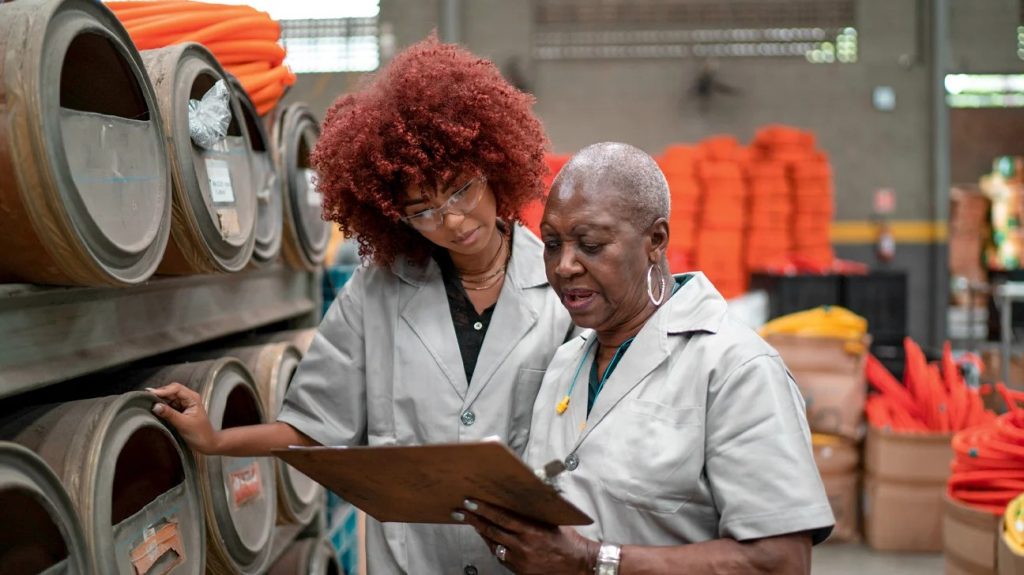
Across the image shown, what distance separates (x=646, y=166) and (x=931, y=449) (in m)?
4.32

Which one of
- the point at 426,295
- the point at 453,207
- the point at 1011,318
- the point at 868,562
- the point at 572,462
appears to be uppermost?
the point at 453,207

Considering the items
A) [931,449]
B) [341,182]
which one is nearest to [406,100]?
[341,182]

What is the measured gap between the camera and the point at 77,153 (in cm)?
165

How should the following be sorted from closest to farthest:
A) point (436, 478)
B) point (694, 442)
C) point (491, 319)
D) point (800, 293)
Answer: point (436, 478) < point (694, 442) < point (491, 319) < point (800, 293)

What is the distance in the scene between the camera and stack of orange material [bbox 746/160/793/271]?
916cm

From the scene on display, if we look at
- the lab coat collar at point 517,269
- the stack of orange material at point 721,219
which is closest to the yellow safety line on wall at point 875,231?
the stack of orange material at point 721,219

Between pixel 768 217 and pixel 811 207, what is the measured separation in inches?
18.1

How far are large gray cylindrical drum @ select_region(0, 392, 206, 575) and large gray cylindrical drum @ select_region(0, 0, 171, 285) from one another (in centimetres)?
26

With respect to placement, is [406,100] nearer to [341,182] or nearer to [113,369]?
[341,182]

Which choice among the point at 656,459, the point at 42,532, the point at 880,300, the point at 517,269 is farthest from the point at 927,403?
the point at 42,532

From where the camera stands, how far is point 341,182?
86.5 inches

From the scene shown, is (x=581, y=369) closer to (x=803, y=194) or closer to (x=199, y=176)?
(x=199, y=176)

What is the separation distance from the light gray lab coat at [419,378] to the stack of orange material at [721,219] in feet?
23.0

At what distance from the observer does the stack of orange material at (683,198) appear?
29.3ft
